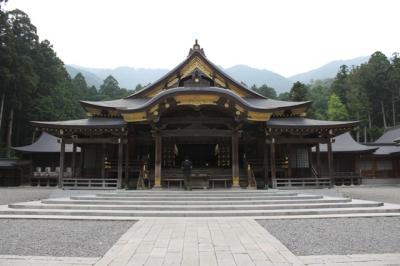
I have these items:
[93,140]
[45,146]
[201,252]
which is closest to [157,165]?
[93,140]

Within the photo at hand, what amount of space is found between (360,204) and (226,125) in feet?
25.0

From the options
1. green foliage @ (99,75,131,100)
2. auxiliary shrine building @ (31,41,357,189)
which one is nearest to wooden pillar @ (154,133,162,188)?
auxiliary shrine building @ (31,41,357,189)

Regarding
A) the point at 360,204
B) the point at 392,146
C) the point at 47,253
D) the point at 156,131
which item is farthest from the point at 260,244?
the point at 392,146

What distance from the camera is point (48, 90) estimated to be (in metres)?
41.1

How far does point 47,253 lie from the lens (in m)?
5.39

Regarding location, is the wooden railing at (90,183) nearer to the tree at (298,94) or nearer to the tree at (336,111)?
the tree at (298,94)

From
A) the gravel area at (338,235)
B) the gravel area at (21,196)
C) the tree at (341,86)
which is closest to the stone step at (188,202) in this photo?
the gravel area at (338,235)

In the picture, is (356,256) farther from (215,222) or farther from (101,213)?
(101,213)

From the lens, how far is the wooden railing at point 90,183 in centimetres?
1631

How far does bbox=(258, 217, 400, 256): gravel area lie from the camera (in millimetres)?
5605

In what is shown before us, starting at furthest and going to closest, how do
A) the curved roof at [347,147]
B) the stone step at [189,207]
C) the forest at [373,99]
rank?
the forest at [373,99]
the curved roof at [347,147]
the stone step at [189,207]

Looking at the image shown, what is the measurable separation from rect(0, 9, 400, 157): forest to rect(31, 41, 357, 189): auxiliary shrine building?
20.3m

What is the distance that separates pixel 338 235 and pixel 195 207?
457 centimetres

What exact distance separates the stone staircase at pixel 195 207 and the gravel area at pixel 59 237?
866 mm
